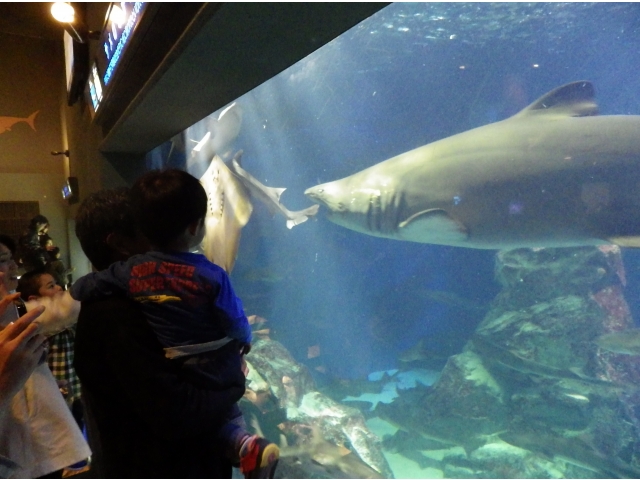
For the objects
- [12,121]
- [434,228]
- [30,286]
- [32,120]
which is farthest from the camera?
[32,120]

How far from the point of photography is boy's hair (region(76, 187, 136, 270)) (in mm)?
1360

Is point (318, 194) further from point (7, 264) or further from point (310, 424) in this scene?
point (7, 264)

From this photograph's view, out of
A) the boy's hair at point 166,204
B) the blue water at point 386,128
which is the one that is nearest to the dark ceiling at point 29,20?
the blue water at point 386,128

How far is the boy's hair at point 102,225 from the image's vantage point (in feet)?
4.46

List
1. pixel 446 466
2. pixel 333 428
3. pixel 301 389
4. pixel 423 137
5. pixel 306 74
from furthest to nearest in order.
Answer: pixel 423 137, pixel 306 74, pixel 301 389, pixel 446 466, pixel 333 428

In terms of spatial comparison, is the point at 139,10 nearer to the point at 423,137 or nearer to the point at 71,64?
the point at 71,64

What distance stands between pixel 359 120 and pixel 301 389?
22149 mm

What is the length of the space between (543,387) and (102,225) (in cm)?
713

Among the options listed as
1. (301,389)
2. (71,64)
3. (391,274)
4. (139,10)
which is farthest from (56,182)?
(391,274)

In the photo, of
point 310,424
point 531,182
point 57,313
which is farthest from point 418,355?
point 57,313

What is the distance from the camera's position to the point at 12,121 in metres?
7.54

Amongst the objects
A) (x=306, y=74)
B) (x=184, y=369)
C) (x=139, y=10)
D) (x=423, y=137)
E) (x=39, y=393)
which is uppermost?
(x=306, y=74)

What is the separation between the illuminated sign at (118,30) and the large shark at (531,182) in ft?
11.0

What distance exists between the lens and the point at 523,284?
27.3ft
